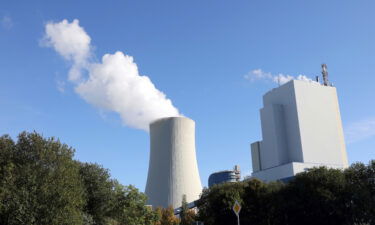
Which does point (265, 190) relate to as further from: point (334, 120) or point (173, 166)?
point (334, 120)

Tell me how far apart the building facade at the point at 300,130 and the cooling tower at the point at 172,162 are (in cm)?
2734

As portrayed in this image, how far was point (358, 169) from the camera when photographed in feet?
115

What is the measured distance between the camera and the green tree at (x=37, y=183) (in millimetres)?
20594

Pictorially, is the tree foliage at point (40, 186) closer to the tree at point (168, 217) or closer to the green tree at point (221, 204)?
the green tree at point (221, 204)

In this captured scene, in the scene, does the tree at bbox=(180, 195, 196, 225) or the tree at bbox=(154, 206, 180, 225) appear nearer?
the tree at bbox=(180, 195, 196, 225)

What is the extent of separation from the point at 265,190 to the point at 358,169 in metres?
8.58

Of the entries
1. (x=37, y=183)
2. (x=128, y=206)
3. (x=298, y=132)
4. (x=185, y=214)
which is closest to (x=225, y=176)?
(x=298, y=132)

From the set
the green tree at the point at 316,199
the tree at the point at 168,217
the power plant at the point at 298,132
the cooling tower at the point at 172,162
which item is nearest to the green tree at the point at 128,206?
the green tree at the point at 316,199

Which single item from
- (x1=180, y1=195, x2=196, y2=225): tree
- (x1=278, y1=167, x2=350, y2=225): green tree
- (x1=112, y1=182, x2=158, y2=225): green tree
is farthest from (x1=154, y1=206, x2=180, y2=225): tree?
(x1=278, y1=167, x2=350, y2=225): green tree

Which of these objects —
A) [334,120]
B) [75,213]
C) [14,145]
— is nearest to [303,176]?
[75,213]

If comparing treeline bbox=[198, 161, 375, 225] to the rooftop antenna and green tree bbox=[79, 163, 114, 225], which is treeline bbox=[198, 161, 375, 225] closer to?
green tree bbox=[79, 163, 114, 225]

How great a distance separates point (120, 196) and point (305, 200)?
52.1 ft

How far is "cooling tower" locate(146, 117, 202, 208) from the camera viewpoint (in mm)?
55969

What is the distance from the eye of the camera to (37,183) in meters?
21.6
